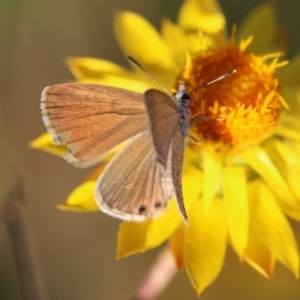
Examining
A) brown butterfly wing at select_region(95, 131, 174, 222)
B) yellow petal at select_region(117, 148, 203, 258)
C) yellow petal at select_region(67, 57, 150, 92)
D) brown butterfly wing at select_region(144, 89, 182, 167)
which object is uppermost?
yellow petal at select_region(67, 57, 150, 92)

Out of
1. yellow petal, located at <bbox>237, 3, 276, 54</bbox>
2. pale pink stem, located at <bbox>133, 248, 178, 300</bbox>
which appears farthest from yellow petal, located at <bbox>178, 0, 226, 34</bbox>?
pale pink stem, located at <bbox>133, 248, 178, 300</bbox>

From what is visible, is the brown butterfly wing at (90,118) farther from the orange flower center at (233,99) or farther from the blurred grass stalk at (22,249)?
the blurred grass stalk at (22,249)

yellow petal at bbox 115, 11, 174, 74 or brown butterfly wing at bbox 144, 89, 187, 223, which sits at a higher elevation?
yellow petal at bbox 115, 11, 174, 74

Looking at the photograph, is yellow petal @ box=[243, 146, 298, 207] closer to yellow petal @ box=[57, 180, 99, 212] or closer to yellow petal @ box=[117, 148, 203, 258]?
yellow petal @ box=[117, 148, 203, 258]

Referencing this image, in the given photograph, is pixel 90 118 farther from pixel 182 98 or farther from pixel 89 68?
pixel 89 68

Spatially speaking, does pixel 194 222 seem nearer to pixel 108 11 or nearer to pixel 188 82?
pixel 188 82

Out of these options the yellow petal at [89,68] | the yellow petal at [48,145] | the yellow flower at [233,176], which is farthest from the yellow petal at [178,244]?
the yellow petal at [89,68]

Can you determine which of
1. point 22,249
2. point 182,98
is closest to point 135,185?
point 182,98
